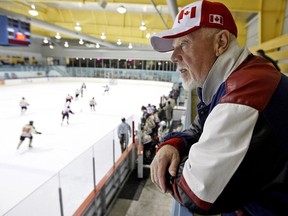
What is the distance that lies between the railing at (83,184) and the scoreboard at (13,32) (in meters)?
6.32

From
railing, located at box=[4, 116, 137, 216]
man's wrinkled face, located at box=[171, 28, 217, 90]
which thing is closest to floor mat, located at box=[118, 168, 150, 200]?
railing, located at box=[4, 116, 137, 216]

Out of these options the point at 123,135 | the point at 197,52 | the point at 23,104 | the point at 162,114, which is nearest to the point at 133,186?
the point at 123,135

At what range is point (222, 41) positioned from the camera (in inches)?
36.8

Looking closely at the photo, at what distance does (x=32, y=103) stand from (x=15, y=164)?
1023 centimetres

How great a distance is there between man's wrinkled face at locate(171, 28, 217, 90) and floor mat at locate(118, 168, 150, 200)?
634 cm

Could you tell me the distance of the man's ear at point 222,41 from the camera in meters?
0.93

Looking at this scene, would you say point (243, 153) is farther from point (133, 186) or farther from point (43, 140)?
point (43, 140)

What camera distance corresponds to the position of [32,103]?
50.8 ft

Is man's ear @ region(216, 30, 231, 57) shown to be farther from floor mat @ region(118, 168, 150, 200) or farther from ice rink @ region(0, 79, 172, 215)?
floor mat @ region(118, 168, 150, 200)

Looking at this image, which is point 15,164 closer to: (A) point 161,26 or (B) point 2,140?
(B) point 2,140

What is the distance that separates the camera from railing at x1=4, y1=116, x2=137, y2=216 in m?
3.40

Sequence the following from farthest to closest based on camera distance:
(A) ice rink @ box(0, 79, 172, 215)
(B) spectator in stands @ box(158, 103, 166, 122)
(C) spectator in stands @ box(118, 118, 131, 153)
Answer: (B) spectator in stands @ box(158, 103, 166, 122) < (C) spectator in stands @ box(118, 118, 131, 153) < (A) ice rink @ box(0, 79, 172, 215)

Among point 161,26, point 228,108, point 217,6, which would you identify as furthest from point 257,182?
point 161,26

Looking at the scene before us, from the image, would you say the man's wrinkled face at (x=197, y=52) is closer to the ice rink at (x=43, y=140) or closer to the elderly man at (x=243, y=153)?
the elderly man at (x=243, y=153)
